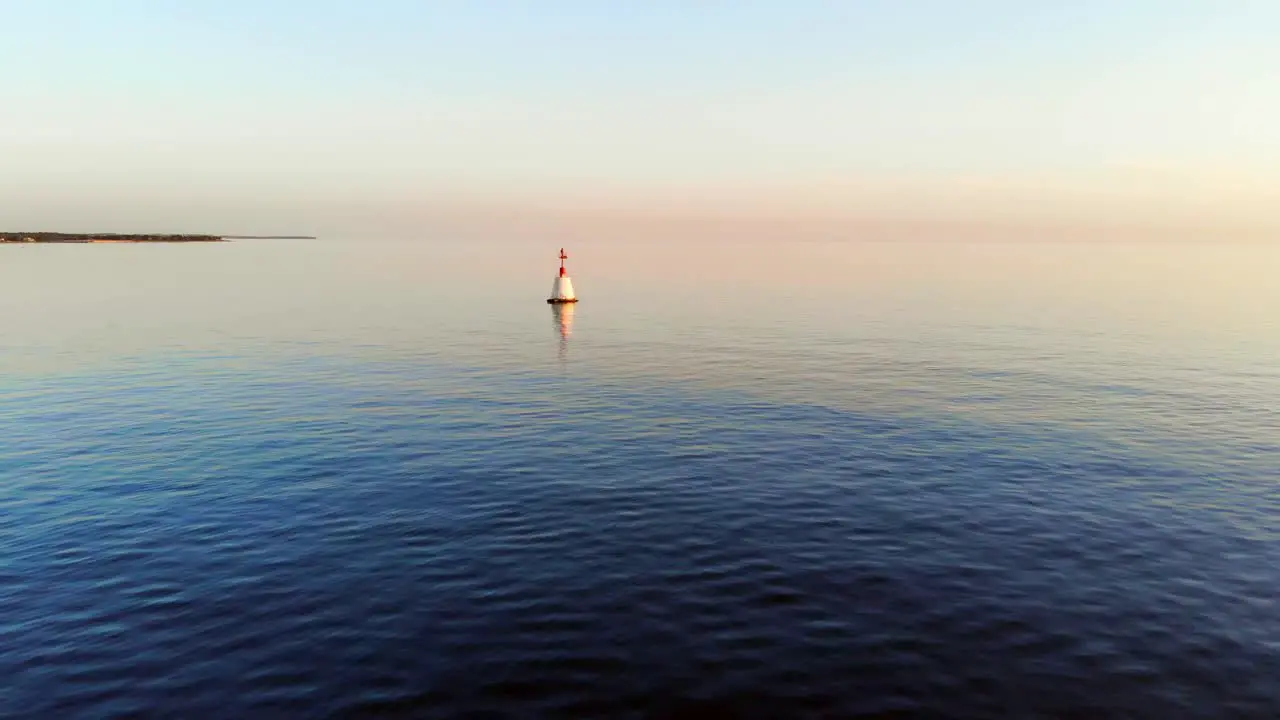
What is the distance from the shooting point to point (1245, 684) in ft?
49.1

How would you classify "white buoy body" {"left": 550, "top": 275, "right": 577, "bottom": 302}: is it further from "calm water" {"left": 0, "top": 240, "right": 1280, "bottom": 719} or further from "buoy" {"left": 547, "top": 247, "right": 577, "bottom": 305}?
"calm water" {"left": 0, "top": 240, "right": 1280, "bottom": 719}

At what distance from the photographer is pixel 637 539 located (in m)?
22.4

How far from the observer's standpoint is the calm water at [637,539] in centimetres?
1512

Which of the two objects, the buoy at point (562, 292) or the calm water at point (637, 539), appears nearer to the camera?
the calm water at point (637, 539)

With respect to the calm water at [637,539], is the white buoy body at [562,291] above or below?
above

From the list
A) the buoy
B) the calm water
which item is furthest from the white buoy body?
the calm water

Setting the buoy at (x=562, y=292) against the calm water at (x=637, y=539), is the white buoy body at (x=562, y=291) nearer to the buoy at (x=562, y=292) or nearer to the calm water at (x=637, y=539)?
the buoy at (x=562, y=292)

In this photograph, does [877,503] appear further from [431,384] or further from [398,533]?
[431,384]

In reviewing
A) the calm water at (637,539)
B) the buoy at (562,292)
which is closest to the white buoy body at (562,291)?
the buoy at (562,292)

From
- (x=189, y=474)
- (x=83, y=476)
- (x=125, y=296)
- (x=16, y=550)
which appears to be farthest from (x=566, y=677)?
(x=125, y=296)

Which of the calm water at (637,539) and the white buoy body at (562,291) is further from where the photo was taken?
the white buoy body at (562,291)

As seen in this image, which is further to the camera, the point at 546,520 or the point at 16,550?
the point at 546,520

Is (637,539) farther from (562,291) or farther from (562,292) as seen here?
(562,291)

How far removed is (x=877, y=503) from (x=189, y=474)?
85.2 ft
